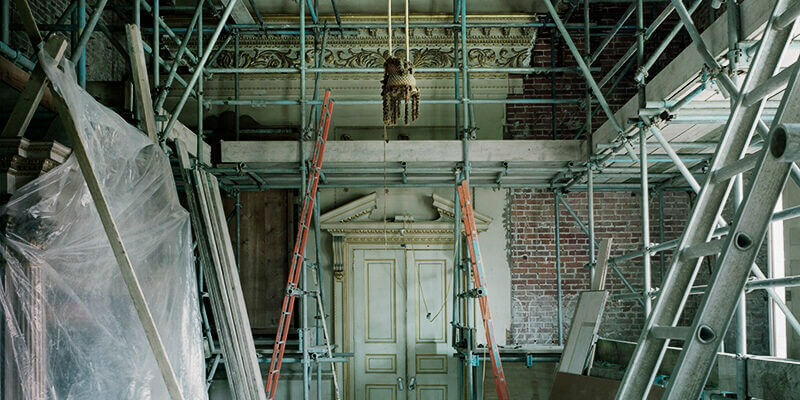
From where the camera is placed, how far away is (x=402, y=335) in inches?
331

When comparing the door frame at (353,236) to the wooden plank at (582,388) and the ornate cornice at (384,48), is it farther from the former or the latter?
the wooden plank at (582,388)

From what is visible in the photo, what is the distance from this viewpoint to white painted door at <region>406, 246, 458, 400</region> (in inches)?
329

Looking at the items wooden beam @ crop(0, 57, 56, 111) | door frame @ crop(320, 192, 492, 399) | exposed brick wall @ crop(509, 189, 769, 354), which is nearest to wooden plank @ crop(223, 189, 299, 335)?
door frame @ crop(320, 192, 492, 399)

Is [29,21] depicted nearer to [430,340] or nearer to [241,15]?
[241,15]

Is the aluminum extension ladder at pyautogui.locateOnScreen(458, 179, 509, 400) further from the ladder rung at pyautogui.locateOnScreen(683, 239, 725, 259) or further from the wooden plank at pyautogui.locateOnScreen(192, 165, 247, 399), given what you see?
the ladder rung at pyautogui.locateOnScreen(683, 239, 725, 259)

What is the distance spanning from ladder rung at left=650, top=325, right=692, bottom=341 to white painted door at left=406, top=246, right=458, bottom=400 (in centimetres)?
574

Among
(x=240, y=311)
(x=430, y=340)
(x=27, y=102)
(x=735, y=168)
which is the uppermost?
(x=27, y=102)

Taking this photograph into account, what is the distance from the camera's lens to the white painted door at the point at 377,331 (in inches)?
330

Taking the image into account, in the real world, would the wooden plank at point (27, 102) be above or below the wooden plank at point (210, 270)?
above

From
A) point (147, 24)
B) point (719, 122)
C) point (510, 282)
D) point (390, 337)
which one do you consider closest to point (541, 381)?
point (510, 282)

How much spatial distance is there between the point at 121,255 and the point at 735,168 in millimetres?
2624

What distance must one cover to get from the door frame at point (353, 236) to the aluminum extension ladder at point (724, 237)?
5.55 m

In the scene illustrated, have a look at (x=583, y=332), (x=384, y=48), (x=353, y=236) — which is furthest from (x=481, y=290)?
(x=384, y=48)

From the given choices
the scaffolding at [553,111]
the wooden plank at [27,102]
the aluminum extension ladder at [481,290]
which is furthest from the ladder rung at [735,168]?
the aluminum extension ladder at [481,290]
